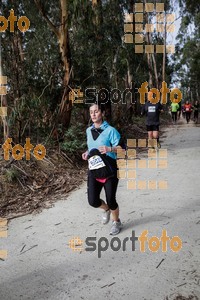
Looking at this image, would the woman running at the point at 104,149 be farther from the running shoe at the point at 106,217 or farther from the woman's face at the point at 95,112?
the running shoe at the point at 106,217

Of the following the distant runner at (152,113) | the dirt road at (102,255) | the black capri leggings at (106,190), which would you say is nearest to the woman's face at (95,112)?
the black capri leggings at (106,190)

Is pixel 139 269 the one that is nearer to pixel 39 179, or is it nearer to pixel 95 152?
pixel 95 152

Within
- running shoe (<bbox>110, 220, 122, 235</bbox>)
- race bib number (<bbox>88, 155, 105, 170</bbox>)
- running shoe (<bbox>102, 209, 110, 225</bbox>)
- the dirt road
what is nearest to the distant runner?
the dirt road

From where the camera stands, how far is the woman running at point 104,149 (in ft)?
11.4

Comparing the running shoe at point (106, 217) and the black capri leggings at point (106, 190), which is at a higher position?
the black capri leggings at point (106, 190)

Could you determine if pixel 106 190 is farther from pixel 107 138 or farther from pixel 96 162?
pixel 107 138

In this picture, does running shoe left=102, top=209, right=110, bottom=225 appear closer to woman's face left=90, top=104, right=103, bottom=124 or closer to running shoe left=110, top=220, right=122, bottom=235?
running shoe left=110, top=220, right=122, bottom=235

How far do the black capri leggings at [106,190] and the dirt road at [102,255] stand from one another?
16.1 inches

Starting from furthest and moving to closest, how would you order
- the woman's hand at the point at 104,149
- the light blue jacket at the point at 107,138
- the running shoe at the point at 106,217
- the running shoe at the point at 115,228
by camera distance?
the running shoe at the point at 106,217
the running shoe at the point at 115,228
the light blue jacket at the point at 107,138
the woman's hand at the point at 104,149

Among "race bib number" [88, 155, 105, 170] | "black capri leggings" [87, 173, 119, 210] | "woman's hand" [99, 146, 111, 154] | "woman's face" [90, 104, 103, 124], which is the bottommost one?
"black capri leggings" [87, 173, 119, 210]

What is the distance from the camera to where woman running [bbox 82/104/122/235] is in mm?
3482

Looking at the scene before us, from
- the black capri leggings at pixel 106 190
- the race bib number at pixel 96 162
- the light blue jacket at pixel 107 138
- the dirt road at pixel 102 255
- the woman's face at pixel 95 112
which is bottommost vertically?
the dirt road at pixel 102 255

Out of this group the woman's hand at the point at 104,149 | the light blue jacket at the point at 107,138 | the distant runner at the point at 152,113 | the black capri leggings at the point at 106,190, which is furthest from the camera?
the distant runner at the point at 152,113

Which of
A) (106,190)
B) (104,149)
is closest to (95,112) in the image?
(104,149)
